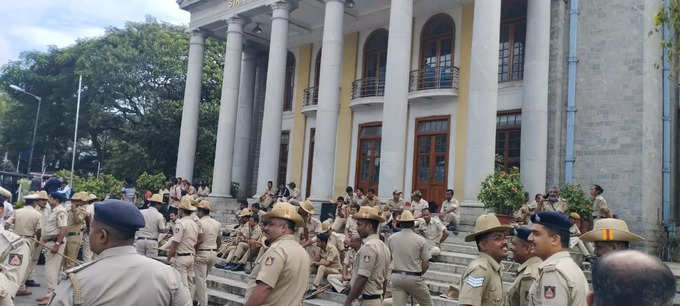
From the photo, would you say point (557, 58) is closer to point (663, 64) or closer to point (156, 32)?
point (663, 64)

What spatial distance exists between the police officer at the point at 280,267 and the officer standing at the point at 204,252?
17.3ft

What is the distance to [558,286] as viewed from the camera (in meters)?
3.51

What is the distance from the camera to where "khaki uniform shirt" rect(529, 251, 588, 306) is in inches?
138

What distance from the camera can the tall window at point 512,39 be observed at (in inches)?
711

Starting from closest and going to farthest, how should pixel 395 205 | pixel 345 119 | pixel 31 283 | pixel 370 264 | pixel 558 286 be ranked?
pixel 558 286, pixel 370 264, pixel 31 283, pixel 395 205, pixel 345 119

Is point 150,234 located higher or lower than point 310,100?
lower

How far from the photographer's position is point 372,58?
74.3ft

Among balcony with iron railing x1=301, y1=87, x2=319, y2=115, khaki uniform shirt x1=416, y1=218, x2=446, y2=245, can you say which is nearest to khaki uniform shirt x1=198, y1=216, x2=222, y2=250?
khaki uniform shirt x1=416, y1=218, x2=446, y2=245

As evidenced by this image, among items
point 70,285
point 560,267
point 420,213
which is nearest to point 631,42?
point 420,213

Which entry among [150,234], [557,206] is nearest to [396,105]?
[557,206]

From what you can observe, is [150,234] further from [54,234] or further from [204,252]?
[204,252]

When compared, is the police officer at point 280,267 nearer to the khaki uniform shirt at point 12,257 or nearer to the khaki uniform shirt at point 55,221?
the khaki uniform shirt at point 12,257

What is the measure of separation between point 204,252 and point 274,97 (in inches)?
431

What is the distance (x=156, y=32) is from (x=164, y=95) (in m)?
4.47
